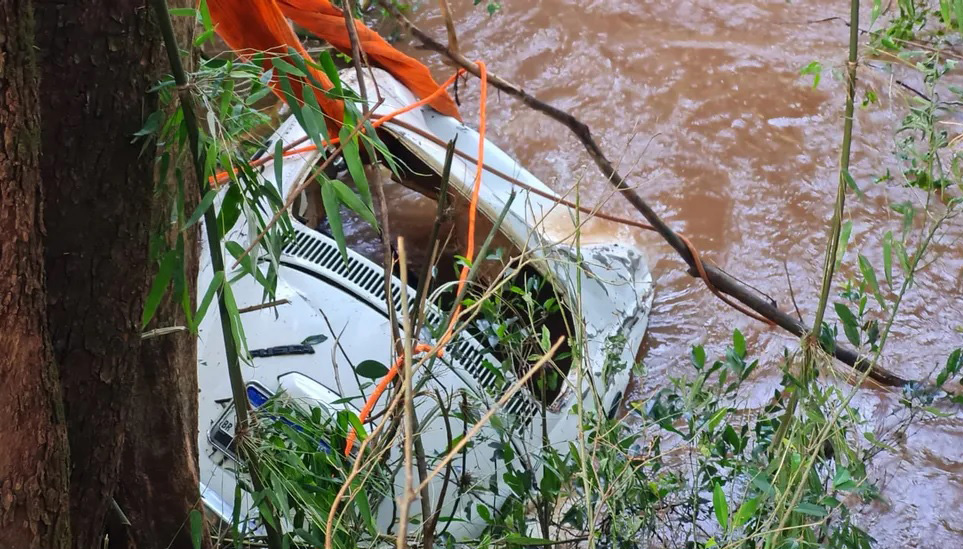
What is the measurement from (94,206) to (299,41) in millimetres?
1036

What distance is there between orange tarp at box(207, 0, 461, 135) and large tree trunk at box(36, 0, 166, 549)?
0.60 feet

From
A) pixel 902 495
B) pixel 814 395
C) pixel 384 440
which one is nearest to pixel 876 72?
pixel 902 495

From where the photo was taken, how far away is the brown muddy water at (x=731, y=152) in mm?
3121

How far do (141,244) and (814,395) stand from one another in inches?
47.5

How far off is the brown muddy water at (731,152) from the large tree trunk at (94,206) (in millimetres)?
2021

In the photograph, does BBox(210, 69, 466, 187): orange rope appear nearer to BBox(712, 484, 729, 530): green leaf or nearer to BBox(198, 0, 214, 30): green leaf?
BBox(198, 0, 214, 30): green leaf

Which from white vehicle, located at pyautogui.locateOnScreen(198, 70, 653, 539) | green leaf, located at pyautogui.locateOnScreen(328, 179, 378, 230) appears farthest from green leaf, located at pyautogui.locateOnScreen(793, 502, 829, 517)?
green leaf, located at pyautogui.locateOnScreen(328, 179, 378, 230)

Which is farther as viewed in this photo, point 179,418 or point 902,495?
point 902,495

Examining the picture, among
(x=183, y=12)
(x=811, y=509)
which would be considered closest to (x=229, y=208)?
(x=183, y=12)

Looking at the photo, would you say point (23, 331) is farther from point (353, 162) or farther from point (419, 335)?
point (419, 335)

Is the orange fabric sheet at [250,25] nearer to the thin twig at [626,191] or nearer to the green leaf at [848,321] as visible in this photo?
the thin twig at [626,191]

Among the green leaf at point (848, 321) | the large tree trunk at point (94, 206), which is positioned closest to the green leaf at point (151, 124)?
the large tree trunk at point (94, 206)

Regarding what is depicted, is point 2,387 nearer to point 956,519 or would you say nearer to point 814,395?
point 814,395

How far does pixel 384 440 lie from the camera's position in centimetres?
124
